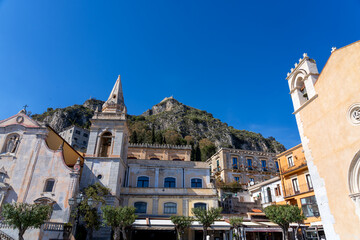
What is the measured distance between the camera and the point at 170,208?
2766 centimetres

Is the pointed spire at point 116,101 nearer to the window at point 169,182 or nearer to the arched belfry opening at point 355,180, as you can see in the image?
the window at point 169,182

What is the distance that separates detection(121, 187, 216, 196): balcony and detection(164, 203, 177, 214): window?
3.99 ft

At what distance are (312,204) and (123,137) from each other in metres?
23.1

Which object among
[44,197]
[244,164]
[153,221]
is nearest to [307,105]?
[153,221]

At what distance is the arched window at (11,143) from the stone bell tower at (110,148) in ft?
24.7

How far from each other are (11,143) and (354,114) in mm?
31004

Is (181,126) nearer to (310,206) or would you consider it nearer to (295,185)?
(295,185)

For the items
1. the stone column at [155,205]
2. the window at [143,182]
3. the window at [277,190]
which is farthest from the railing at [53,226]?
the window at [277,190]

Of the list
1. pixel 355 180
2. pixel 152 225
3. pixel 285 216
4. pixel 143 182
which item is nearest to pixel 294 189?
pixel 285 216

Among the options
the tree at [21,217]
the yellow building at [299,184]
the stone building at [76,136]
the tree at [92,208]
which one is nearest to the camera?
the tree at [21,217]

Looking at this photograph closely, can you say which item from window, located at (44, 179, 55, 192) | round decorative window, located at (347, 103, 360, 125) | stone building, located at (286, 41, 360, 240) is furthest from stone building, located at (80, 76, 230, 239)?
round decorative window, located at (347, 103, 360, 125)

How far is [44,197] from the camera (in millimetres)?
22297

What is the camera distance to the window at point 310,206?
82.6ft

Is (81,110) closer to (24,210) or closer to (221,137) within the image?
(221,137)
